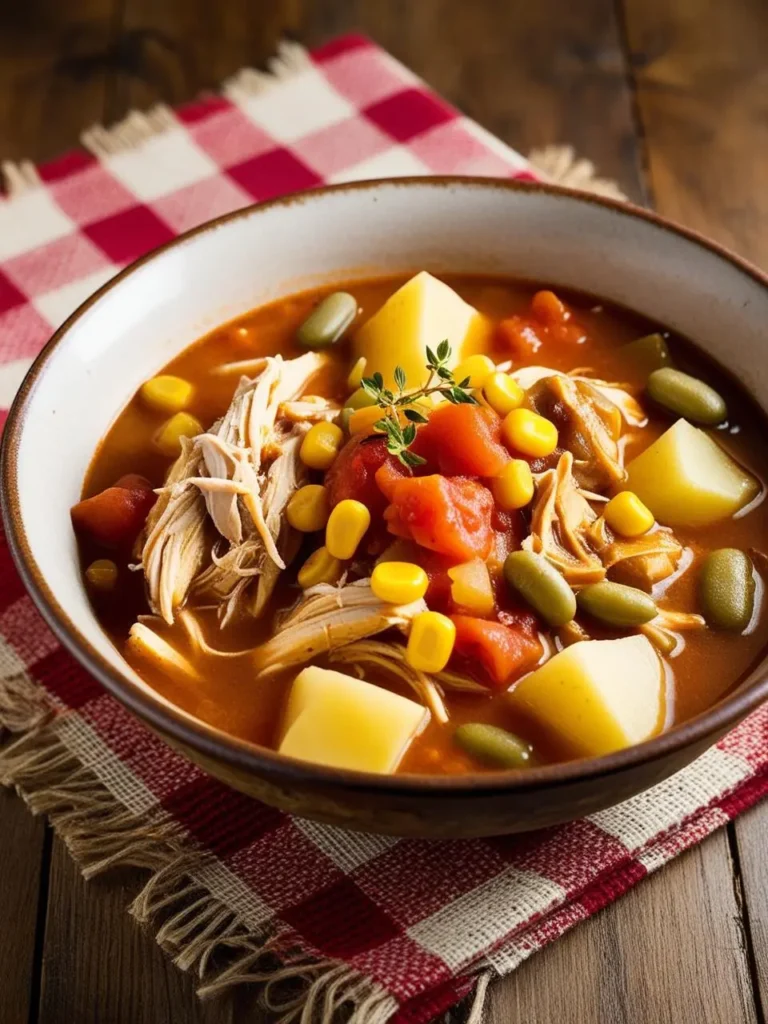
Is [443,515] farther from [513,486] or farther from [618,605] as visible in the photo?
[618,605]

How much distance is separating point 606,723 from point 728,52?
3769 millimetres

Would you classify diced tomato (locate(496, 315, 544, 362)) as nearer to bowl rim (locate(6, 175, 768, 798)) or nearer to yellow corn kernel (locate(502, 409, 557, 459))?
yellow corn kernel (locate(502, 409, 557, 459))

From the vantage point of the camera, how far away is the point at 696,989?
2.63 m

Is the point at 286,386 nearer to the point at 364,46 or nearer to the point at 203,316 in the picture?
the point at 203,316

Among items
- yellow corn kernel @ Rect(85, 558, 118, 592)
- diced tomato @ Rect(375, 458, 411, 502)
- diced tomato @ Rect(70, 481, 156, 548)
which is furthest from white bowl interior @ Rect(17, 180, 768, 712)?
diced tomato @ Rect(375, 458, 411, 502)

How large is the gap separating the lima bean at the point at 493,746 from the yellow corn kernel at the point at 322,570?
481 millimetres

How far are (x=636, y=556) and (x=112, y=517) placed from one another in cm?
126

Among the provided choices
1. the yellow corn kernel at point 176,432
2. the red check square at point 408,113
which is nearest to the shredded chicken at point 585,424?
the yellow corn kernel at point 176,432

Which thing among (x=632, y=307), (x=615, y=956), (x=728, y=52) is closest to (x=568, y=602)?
(x=615, y=956)

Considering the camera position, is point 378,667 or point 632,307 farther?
point 632,307

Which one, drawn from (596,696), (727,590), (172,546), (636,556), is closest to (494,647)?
(596,696)

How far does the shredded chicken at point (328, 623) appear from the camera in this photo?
9.09ft

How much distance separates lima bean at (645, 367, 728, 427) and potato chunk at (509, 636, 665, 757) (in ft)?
2.57

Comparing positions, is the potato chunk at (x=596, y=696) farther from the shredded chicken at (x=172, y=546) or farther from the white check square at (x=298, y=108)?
the white check square at (x=298, y=108)
